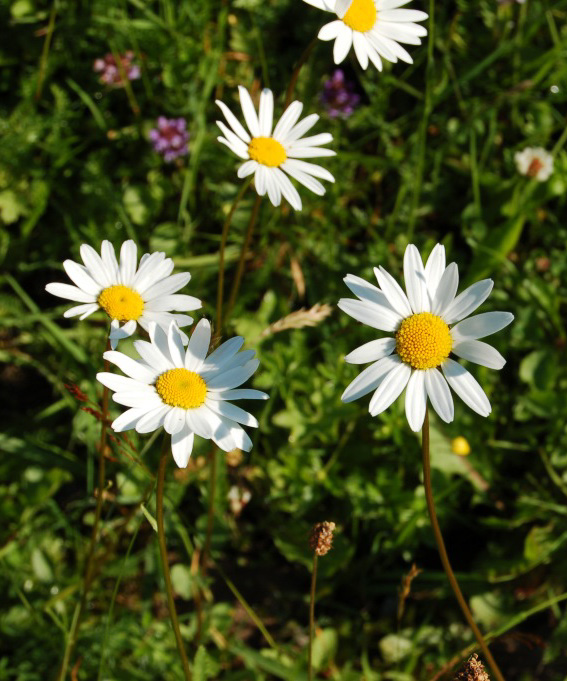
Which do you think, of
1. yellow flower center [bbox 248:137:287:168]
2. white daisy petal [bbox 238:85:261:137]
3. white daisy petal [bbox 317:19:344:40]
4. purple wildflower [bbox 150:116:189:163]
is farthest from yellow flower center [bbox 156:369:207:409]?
purple wildflower [bbox 150:116:189:163]

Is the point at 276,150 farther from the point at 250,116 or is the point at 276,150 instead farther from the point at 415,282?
the point at 415,282

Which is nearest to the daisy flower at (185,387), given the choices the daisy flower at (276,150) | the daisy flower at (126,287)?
the daisy flower at (126,287)

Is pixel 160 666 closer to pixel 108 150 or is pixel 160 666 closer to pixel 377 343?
pixel 377 343

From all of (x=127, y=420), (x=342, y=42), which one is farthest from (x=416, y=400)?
(x=342, y=42)

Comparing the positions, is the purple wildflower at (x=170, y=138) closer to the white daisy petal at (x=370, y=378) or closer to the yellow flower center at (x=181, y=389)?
the yellow flower center at (x=181, y=389)

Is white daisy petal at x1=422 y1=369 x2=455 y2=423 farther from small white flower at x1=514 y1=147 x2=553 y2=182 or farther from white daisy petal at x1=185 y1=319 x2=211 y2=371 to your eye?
small white flower at x1=514 y1=147 x2=553 y2=182

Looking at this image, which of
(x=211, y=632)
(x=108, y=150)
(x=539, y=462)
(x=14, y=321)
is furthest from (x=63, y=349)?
(x=539, y=462)
